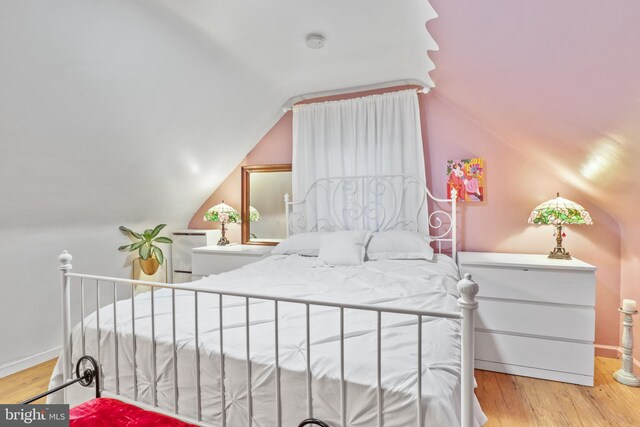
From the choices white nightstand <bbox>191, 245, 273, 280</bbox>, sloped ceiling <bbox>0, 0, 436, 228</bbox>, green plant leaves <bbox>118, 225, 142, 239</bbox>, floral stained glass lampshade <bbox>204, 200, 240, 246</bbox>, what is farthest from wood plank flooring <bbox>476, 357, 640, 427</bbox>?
green plant leaves <bbox>118, 225, 142, 239</bbox>

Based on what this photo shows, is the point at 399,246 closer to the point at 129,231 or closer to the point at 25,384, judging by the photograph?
the point at 129,231

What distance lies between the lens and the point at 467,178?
2898 millimetres

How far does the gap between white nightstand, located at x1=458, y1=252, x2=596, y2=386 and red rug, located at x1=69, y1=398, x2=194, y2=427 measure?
1.97 meters

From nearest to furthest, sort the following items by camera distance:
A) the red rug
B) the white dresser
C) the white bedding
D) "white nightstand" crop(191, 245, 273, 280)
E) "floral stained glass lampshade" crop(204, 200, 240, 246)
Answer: the white bedding → the red rug → "white nightstand" crop(191, 245, 273, 280) → "floral stained glass lampshade" crop(204, 200, 240, 246) → the white dresser

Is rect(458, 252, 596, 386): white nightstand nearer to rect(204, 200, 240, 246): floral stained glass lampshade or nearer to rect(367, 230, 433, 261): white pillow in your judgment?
rect(367, 230, 433, 261): white pillow

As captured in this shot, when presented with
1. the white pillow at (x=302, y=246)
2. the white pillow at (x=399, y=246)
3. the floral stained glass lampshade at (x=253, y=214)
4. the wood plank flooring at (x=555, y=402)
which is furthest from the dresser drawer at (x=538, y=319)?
the floral stained glass lampshade at (x=253, y=214)

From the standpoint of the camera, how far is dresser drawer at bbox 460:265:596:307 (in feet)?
6.91

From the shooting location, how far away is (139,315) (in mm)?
1515

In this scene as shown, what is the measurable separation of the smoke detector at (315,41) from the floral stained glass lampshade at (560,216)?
195 cm

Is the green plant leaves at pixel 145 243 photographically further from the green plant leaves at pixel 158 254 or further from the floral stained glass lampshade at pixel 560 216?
the floral stained glass lampshade at pixel 560 216

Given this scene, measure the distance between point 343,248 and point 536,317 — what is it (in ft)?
4.42

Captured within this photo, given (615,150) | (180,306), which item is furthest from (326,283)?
(615,150)

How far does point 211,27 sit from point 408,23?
4.05ft

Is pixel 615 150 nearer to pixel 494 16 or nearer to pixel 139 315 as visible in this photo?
pixel 494 16
